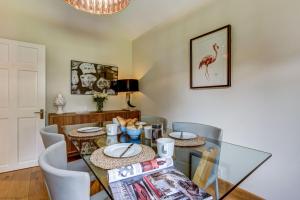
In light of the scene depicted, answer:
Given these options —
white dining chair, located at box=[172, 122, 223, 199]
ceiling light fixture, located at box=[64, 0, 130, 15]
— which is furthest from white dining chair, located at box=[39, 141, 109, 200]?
ceiling light fixture, located at box=[64, 0, 130, 15]

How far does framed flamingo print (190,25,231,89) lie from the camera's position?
1966 millimetres

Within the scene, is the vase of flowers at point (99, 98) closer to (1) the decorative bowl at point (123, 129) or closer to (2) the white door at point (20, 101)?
(2) the white door at point (20, 101)

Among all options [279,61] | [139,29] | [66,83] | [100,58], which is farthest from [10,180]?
[279,61]

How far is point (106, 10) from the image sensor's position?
5.12 ft

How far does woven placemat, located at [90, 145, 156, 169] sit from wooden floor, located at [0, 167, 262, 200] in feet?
4.30

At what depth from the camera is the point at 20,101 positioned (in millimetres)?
2439

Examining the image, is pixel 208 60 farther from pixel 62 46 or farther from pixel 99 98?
pixel 62 46

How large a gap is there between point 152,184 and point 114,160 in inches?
12.8

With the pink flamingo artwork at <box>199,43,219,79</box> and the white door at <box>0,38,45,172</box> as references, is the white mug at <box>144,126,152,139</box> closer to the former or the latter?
the pink flamingo artwork at <box>199,43,219,79</box>

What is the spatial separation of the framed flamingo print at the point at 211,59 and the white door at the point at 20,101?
7.64 ft

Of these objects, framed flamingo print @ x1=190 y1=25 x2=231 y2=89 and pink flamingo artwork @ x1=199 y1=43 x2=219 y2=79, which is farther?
pink flamingo artwork @ x1=199 y1=43 x2=219 y2=79

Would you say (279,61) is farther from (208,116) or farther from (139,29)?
(139,29)

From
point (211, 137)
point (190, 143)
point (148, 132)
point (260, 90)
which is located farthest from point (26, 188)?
point (260, 90)

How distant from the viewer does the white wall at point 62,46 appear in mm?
2553
